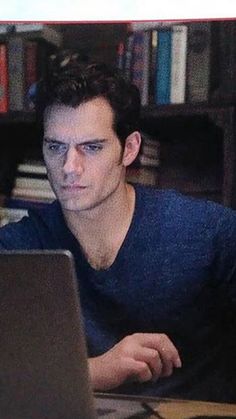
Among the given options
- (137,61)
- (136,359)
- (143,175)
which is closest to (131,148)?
(143,175)

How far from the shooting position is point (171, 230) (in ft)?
4.99

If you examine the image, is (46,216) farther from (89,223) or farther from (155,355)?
(155,355)

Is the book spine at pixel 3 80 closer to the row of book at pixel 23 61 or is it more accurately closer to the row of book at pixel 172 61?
the row of book at pixel 23 61

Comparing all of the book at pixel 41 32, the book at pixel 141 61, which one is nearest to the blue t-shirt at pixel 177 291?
the book at pixel 141 61

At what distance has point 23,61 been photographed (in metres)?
1.57

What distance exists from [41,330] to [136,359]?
29cm

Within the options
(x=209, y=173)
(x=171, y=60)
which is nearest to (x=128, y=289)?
(x=209, y=173)

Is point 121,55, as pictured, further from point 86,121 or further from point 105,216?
point 105,216

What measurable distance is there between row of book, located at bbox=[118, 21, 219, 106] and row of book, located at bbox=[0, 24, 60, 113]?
0.14 metres

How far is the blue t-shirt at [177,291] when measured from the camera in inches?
59.5

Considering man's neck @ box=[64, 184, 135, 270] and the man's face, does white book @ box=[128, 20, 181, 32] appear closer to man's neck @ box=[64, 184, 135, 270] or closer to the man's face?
the man's face

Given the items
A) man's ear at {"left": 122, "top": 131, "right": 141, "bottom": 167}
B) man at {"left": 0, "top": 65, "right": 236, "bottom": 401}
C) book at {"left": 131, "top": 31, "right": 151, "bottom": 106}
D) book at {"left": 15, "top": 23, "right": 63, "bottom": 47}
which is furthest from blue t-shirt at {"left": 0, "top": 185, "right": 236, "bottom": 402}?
book at {"left": 15, "top": 23, "right": 63, "bottom": 47}

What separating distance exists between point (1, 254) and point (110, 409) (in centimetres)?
38

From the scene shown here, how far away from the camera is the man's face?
151cm
